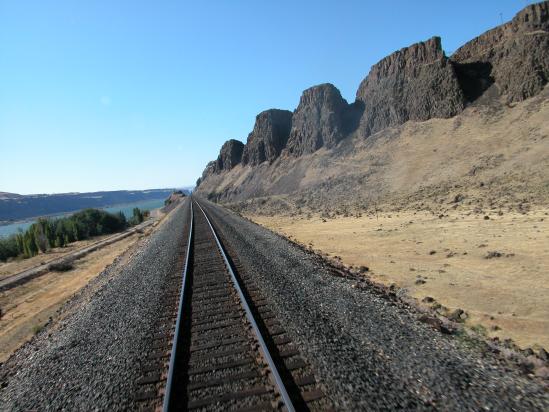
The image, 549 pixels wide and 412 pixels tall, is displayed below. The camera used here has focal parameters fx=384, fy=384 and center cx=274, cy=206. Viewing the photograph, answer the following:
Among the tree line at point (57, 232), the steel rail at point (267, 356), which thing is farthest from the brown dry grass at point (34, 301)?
the tree line at point (57, 232)

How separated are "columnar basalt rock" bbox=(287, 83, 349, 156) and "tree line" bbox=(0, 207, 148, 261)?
3867 cm

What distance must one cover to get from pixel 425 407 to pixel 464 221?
66.1 ft

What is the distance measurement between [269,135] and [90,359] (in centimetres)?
9490

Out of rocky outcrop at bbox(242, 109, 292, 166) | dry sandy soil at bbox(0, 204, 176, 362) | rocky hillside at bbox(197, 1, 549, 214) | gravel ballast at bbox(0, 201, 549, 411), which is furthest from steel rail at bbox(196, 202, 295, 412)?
rocky outcrop at bbox(242, 109, 292, 166)

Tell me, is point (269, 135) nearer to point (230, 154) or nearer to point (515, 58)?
point (230, 154)

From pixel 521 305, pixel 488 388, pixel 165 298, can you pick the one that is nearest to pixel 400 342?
pixel 488 388

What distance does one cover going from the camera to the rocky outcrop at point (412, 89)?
50.0 meters

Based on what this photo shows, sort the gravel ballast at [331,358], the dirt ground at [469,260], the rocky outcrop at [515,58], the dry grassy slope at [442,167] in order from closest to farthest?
1. the gravel ballast at [331,358]
2. the dirt ground at [469,260]
3. the dry grassy slope at [442,167]
4. the rocky outcrop at [515,58]

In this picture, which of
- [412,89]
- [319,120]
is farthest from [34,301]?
[319,120]

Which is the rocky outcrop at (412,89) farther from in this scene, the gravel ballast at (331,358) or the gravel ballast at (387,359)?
the gravel ballast at (387,359)

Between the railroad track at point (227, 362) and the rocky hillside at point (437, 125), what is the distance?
965 inches

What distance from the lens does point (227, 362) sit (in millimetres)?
6848

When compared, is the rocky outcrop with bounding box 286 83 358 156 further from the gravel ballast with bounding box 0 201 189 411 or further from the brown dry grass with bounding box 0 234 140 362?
the gravel ballast with bounding box 0 201 189 411

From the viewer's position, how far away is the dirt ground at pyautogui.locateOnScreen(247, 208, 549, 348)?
9492mm
